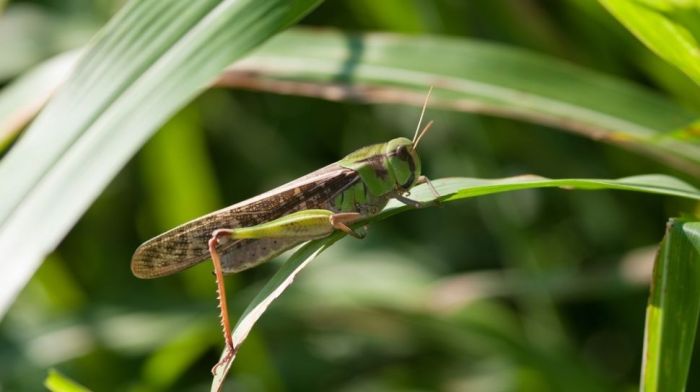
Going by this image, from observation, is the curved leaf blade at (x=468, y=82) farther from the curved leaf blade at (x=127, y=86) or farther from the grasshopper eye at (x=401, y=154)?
the curved leaf blade at (x=127, y=86)

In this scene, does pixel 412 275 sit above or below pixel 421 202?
above

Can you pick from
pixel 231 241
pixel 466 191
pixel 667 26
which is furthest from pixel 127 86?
pixel 667 26

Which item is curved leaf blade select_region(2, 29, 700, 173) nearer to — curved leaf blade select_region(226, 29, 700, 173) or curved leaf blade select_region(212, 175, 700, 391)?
curved leaf blade select_region(226, 29, 700, 173)

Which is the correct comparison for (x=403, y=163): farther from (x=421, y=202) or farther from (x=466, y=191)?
(x=466, y=191)

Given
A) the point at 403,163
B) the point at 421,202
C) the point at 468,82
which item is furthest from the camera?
the point at 468,82

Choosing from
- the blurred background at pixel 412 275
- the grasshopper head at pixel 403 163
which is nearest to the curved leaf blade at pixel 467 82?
Answer: the grasshopper head at pixel 403 163

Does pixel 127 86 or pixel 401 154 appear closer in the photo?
pixel 127 86

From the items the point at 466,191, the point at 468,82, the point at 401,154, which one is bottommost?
the point at 466,191

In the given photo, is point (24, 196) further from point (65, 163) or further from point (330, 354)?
point (330, 354)
